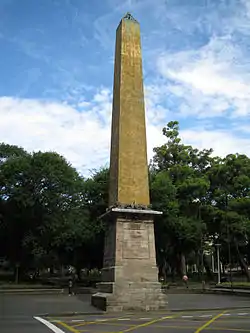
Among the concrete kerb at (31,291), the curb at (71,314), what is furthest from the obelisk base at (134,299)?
the concrete kerb at (31,291)

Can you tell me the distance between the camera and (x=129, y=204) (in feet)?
61.9

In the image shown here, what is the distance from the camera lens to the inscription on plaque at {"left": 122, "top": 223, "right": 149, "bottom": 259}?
60.4 ft

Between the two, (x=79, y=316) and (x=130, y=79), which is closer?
(x=79, y=316)

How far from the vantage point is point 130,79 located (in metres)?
20.3

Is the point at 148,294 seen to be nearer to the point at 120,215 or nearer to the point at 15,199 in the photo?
the point at 120,215

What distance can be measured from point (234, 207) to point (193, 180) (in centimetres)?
459

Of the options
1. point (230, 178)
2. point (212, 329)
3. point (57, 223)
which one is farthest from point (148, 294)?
point (230, 178)

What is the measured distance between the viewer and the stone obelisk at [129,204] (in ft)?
59.2

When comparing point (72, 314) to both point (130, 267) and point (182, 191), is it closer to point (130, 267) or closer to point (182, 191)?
point (130, 267)

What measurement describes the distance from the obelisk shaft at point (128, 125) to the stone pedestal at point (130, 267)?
87cm

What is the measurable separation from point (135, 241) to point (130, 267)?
1107 millimetres

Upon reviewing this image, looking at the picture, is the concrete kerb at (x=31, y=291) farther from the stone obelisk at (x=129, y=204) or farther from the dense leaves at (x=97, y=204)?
the stone obelisk at (x=129, y=204)

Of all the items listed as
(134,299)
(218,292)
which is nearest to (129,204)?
(134,299)

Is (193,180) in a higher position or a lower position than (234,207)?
higher
